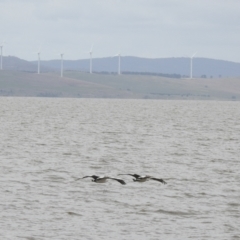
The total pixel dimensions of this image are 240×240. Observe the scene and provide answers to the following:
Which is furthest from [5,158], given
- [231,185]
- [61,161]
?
[231,185]

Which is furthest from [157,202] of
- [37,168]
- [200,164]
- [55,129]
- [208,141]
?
[55,129]

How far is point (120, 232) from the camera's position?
2591 centimetres

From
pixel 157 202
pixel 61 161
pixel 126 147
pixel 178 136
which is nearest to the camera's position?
pixel 157 202

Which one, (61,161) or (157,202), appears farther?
(61,161)

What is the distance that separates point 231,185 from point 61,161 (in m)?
11.6

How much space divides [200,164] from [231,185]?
9.30 m

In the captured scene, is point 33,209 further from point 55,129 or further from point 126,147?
point 55,129

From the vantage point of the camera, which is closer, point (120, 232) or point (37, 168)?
point (120, 232)

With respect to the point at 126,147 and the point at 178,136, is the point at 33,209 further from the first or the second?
the point at 178,136

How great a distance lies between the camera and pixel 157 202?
31516 mm

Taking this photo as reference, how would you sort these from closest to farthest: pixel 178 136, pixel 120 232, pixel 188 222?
pixel 120 232 → pixel 188 222 → pixel 178 136

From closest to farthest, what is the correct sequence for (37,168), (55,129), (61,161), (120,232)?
(120,232) < (37,168) < (61,161) < (55,129)

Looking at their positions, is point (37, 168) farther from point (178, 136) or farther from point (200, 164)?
point (178, 136)

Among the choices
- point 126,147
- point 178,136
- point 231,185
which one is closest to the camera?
point 231,185
